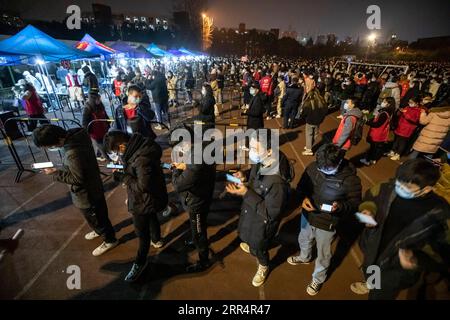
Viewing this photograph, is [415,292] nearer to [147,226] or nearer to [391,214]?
[391,214]

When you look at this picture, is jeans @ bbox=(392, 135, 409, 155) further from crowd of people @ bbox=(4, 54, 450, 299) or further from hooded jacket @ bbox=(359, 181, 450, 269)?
hooded jacket @ bbox=(359, 181, 450, 269)

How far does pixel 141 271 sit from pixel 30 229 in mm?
2847

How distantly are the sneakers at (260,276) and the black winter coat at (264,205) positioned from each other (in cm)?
53

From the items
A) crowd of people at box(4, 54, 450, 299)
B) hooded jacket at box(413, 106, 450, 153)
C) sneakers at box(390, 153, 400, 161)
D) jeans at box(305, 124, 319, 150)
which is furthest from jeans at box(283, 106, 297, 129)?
crowd of people at box(4, 54, 450, 299)

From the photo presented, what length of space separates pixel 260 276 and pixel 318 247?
996 mm

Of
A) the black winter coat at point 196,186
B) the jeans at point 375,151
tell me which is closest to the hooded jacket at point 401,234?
the black winter coat at point 196,186

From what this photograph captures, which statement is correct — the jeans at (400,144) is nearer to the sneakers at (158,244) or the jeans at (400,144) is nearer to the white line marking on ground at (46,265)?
the sneakers at (158,244)

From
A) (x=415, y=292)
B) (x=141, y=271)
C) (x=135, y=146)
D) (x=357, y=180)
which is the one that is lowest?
(x=141, y=271)

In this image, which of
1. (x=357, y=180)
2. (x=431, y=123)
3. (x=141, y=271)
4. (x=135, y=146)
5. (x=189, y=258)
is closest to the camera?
(x=357, y=180)

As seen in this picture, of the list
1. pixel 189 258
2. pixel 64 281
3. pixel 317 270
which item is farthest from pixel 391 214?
pixel 64 281

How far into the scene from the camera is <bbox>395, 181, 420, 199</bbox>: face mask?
2.26 meters

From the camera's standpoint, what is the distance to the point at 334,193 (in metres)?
2.72

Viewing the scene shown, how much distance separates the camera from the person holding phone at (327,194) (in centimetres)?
263
